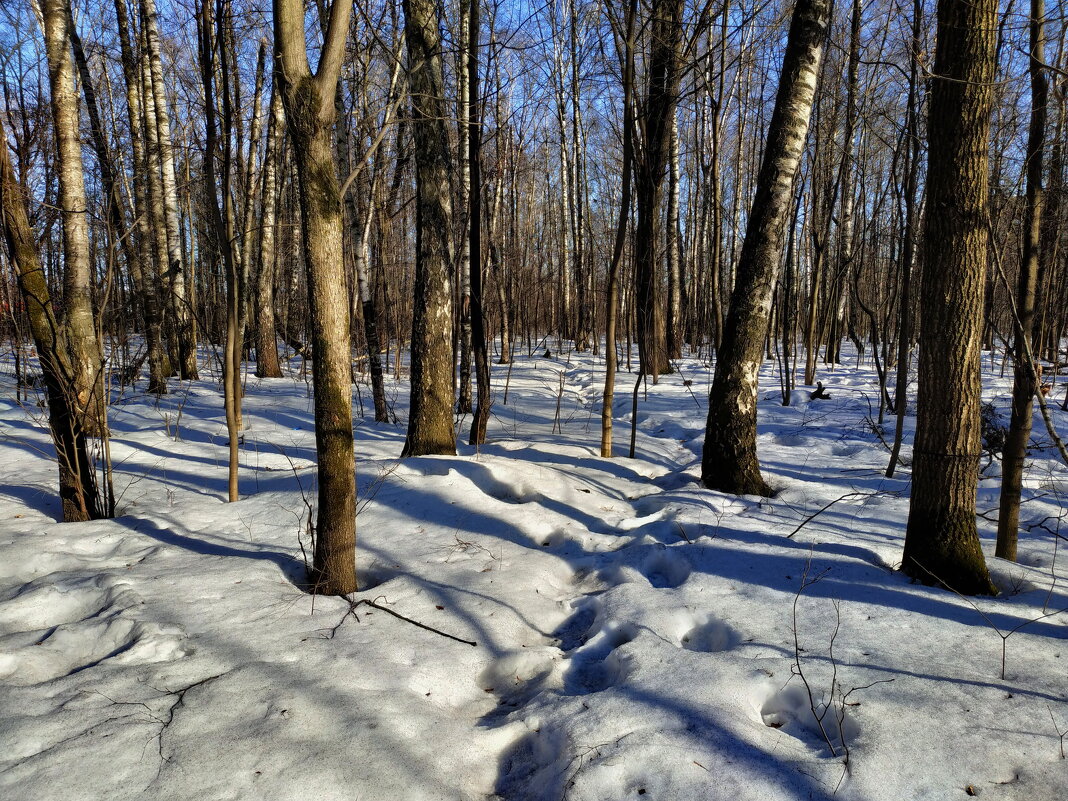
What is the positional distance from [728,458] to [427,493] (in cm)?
242

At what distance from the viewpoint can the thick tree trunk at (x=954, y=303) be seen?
270cm

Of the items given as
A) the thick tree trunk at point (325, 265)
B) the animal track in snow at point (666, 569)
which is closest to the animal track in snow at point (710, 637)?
the animal track in snow at point (666, 569)

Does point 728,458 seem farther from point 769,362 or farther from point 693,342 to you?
point 693,342

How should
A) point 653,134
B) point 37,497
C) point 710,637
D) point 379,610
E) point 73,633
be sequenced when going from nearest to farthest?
point 73,633 < point 710,637 < point 379,610 < point 37,497 < point 653,134

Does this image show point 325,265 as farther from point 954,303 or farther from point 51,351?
point 954,303

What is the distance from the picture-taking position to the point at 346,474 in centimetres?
288

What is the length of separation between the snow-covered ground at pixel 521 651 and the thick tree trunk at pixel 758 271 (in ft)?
1.33

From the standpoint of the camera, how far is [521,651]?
2.68 m

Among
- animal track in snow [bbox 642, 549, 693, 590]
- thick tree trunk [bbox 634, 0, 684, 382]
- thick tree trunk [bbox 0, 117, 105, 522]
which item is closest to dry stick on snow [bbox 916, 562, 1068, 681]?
animal track in snow [bbox 642, 549, 693, 590]

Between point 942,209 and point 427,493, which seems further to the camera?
point 427,493

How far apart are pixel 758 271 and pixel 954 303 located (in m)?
1.72

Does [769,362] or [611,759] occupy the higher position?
[769,362]

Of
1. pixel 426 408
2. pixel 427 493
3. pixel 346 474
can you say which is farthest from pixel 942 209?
pixel 426 408

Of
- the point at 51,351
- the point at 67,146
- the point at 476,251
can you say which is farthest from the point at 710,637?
the point at 67,146
